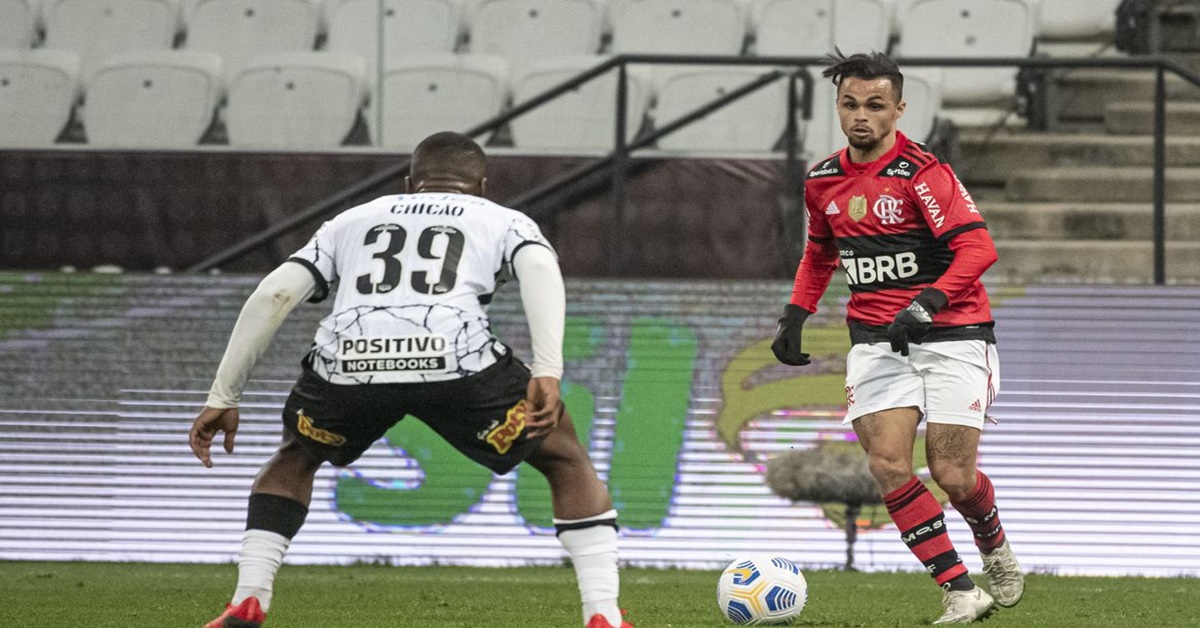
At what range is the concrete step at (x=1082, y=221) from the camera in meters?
10.2

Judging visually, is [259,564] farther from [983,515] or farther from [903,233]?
[983,515]

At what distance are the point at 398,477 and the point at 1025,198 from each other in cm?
407

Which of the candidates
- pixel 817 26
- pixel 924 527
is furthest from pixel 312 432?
→ pixel 817 26

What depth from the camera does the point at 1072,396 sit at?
388 inches

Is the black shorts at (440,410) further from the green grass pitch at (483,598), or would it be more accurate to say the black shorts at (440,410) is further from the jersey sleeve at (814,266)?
the jersey sleeve at (814,266)

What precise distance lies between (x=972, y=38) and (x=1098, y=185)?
1202mm

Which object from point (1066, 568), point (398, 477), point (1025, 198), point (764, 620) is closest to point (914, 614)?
point (764, 620)

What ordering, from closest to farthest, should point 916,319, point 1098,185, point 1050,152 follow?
point 916,319 < point 1098,185 < point 1050,152

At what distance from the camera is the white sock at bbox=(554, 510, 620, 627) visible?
4.95 metres

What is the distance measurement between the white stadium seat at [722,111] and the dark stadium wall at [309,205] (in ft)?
0.36

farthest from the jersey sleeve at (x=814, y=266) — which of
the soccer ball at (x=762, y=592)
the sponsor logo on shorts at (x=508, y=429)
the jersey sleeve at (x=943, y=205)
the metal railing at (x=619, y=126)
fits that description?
the metal railing at (x=619, y=126)

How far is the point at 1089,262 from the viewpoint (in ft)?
34.3

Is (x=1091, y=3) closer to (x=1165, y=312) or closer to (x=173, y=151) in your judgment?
(x=1165, y=312)

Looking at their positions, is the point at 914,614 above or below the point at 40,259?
below
